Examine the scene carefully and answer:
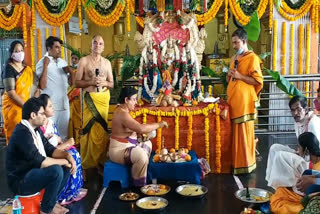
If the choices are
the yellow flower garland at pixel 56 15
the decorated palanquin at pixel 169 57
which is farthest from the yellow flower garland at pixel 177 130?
the yellow flower garland at pixel 56 15

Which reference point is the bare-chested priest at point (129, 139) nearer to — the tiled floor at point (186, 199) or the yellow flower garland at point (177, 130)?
the tiled floor at point (186, 199)

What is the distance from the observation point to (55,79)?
17.7 feet

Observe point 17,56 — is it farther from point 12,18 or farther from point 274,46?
point 274,46

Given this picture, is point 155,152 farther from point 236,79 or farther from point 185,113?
point 236,79

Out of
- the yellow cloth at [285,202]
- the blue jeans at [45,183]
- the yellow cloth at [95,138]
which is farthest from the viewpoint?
the yellow cloth at [95,138]

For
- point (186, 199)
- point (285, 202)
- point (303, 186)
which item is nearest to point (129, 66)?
point (186, 199)

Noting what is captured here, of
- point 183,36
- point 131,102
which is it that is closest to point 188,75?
point 183,36

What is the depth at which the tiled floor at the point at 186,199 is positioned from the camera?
158 inches

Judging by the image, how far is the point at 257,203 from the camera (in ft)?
13.1

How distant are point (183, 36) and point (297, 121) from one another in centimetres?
229

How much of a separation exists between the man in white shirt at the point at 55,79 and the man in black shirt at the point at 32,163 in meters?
1.80

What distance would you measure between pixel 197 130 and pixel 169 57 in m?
1.14

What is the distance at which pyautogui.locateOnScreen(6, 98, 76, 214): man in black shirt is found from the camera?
346 cm

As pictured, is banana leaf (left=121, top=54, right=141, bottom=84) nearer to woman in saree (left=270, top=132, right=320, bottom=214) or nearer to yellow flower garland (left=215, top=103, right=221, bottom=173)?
yellow flower garland (left=215, top=103, right=221, bottom=173)
